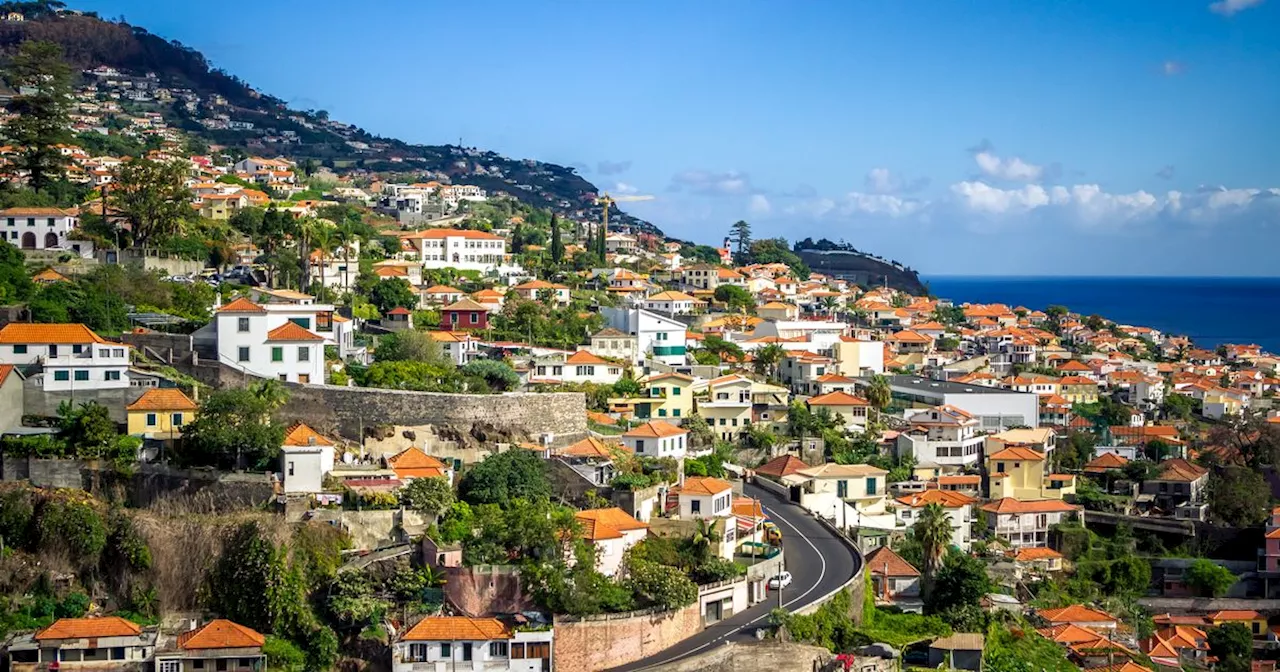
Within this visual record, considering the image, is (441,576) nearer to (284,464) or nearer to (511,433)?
(284,464)

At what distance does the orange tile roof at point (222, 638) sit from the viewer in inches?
1227

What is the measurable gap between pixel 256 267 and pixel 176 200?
3871mm

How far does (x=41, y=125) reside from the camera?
202 feet

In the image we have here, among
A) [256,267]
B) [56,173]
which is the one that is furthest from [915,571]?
[56,173]

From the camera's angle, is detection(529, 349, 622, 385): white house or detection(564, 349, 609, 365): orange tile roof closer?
detection(529, 349, 622, 385): white house

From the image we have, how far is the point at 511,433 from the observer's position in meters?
41.3

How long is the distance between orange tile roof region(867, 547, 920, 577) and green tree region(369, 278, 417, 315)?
22985 millimetres

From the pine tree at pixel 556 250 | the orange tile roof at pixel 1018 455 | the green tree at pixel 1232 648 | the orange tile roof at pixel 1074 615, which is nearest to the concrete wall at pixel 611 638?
the orange tile roof at pixel 1074 615

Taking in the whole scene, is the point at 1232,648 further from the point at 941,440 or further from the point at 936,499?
the point at 941,440

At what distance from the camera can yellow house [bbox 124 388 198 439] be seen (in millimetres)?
36875

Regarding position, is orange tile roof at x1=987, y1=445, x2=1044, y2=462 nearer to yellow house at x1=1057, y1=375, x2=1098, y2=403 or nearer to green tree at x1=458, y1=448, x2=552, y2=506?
yellow house at x1=1057, y1=375, x2=1098, y2=403

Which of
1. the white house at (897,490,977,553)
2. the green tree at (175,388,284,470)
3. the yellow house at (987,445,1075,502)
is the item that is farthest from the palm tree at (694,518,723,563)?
the yellow house at (987,445,1075,502)

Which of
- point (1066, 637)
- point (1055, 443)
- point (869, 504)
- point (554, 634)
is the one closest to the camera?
point (554, 634)

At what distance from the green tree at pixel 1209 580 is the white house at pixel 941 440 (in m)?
8.69
